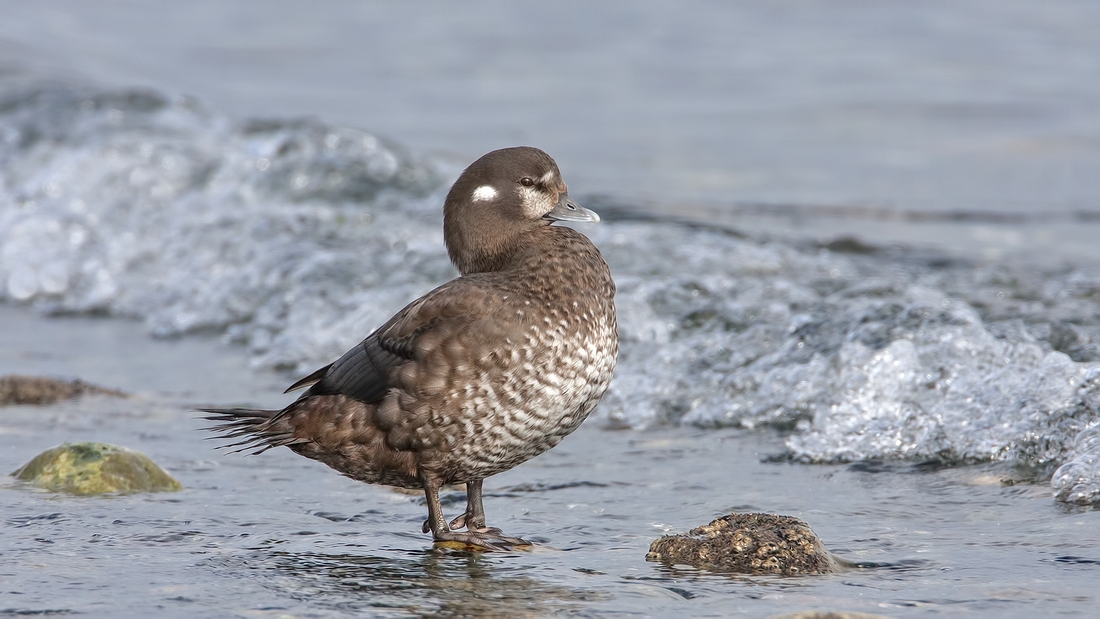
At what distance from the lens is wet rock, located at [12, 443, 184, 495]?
5.18 meters

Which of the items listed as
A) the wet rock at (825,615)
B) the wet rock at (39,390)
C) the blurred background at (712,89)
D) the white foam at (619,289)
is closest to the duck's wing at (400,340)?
the wet rock at (825,615)

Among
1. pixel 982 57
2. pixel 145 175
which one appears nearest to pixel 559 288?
pixel 145 175

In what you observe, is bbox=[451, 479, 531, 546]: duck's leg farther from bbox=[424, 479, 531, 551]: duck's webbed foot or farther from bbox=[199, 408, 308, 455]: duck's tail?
bbox=[199, 408, 308, 455]: duck's tail

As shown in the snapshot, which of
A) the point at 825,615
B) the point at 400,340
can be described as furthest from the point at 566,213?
the point at 825,615

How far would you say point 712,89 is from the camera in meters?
19.1

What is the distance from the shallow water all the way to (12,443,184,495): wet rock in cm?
11

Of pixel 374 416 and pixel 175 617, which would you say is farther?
pixel 374 416

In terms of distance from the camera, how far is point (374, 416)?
15.6 ft

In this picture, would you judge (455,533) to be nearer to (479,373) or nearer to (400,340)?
(479,373)

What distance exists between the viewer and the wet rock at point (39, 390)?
6.83 metres

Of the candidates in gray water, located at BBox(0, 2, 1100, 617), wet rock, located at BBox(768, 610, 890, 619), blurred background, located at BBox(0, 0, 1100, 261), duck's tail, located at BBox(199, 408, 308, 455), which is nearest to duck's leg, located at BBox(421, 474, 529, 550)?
gray water, located at BBox(0, 2, 1100, 617)

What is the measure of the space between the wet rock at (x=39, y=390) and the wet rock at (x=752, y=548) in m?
3.92

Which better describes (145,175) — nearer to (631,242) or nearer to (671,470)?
(631,242)

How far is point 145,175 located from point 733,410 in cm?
767
